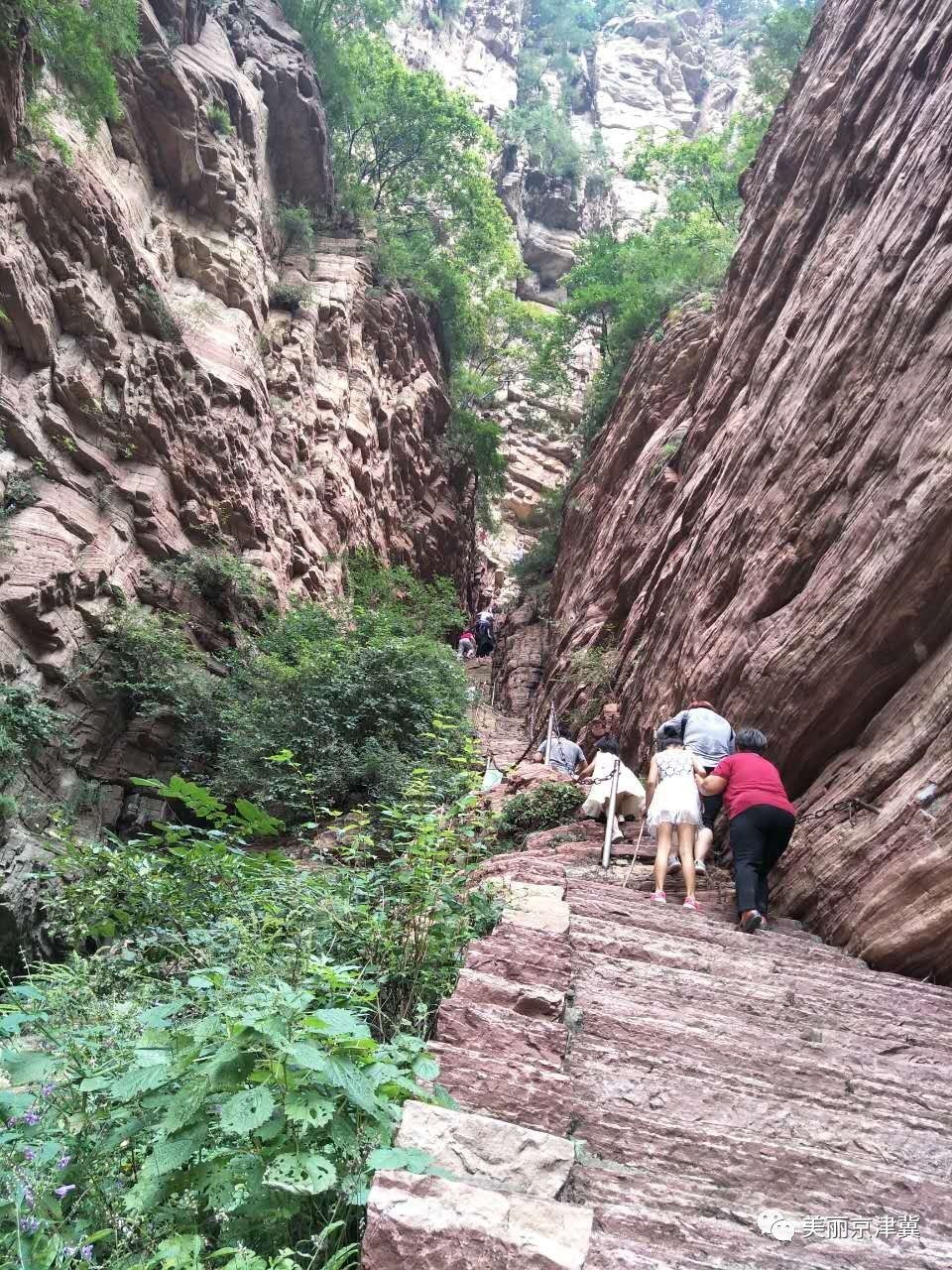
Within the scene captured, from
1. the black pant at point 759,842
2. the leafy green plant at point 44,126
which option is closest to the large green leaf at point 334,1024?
the black pant at point 759,842

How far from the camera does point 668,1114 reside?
127 inches

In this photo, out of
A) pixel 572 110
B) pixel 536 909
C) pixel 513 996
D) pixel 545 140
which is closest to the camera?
pixel 513 996

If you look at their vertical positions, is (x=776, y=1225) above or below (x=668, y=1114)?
above

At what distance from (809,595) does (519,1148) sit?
21.8 ft

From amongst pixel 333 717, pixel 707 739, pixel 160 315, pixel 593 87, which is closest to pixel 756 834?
pixel 707 739

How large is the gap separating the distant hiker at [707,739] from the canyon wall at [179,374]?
769cm

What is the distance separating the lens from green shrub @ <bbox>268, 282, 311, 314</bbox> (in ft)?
66.6

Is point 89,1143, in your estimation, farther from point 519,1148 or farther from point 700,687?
point 700,687

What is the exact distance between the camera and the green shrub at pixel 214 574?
1389 centimetres

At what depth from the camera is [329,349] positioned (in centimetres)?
2138

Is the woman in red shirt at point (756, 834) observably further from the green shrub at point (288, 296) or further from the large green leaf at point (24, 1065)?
the green shrub at point (288, 296)

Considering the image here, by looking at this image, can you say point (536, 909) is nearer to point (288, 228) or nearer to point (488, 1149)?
point (488, 1149)

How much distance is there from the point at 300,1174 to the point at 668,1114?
1.70 meters

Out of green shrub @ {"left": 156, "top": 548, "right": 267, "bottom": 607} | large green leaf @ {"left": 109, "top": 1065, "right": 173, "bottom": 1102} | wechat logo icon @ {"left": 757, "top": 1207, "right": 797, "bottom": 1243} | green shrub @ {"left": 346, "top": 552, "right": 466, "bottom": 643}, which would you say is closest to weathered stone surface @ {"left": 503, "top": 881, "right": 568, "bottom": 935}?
wechat logo icon @ {"left": 757, "top": 1207, "right": 797, "bottom": 1243}
